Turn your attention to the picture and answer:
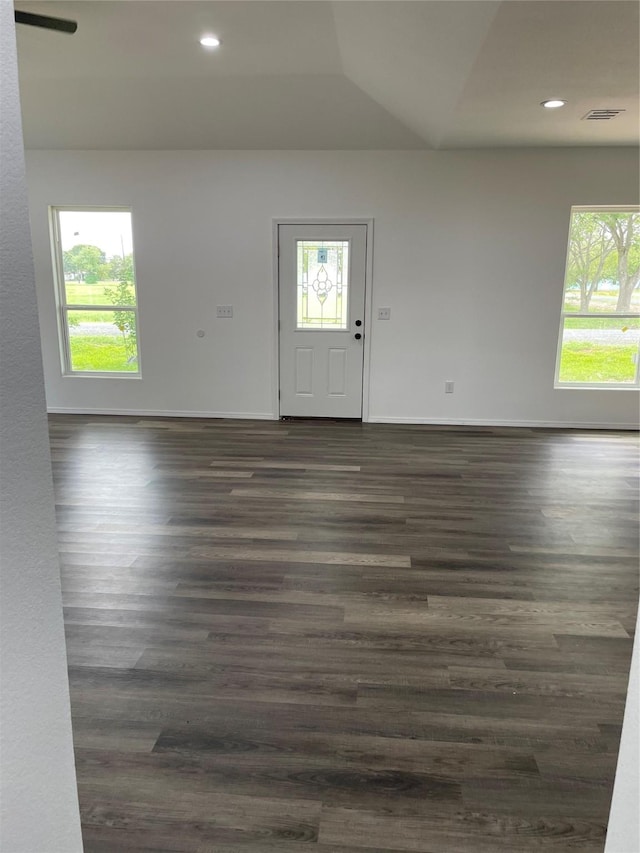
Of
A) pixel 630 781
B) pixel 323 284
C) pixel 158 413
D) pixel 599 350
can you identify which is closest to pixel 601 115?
pixel 599 350

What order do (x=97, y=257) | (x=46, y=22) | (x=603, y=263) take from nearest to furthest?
(x=46, y=22)
(x=603, y=263)
(x=97, y=257)

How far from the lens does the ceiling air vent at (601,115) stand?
417 centimetres

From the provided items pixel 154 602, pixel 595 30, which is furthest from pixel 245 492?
pixel 595 30

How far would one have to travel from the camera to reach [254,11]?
3.41 meters

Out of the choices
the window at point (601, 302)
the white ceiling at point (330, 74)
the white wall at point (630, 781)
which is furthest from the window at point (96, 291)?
the white wall at point (630, 781)

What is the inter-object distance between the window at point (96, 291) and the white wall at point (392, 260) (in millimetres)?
157

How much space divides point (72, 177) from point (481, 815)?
20.9 feet

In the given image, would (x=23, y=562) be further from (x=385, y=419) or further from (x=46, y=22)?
(x=385, y=419)

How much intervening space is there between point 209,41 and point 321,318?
269 centimetres

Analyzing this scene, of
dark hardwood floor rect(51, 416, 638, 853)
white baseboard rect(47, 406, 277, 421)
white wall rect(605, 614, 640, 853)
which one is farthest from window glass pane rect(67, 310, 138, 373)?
white wall rect(605, 614, 640, 853)

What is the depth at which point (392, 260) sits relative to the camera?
5777 millimetres

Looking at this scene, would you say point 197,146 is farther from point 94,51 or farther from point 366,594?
point 366,594

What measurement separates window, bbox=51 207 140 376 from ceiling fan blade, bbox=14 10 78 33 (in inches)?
103

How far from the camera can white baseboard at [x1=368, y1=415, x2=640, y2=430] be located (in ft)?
19.5
